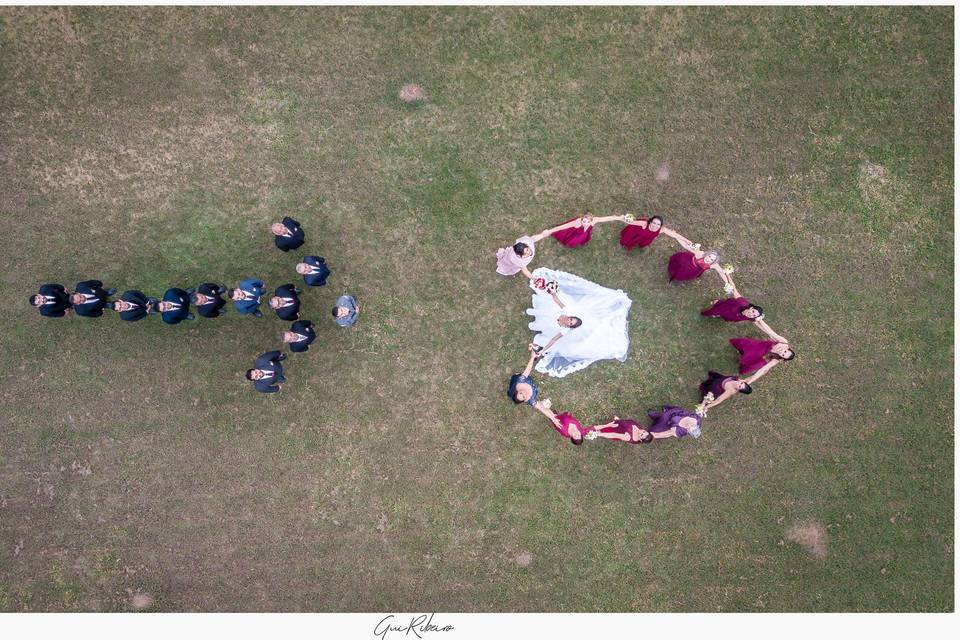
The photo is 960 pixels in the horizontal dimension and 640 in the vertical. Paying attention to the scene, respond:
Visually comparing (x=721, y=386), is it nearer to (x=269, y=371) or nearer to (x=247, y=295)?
(x=269, y=371)

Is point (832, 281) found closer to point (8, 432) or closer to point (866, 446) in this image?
point (866, 446)

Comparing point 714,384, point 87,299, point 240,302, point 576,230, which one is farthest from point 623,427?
point 87,299

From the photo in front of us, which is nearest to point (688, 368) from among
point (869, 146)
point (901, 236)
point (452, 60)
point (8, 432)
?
point (901, 236)

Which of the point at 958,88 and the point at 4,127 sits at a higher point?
the point at 958,88

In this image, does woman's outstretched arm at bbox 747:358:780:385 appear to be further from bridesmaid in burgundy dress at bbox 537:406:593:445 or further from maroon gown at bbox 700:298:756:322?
bridesmaid in burgundy dress at bbox 537:406:593:445

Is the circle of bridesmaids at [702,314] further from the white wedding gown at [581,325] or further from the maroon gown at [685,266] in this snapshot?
the white wedding gown at [581,325]

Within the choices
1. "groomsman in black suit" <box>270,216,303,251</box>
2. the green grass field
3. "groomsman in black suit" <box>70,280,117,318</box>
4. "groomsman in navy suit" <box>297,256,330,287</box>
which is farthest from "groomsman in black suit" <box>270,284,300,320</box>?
"groomsman in black suit" <box>70,280,117,318</box>

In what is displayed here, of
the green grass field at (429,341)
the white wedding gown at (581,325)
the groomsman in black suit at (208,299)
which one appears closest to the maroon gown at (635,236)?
the green grass field at (429,341)
